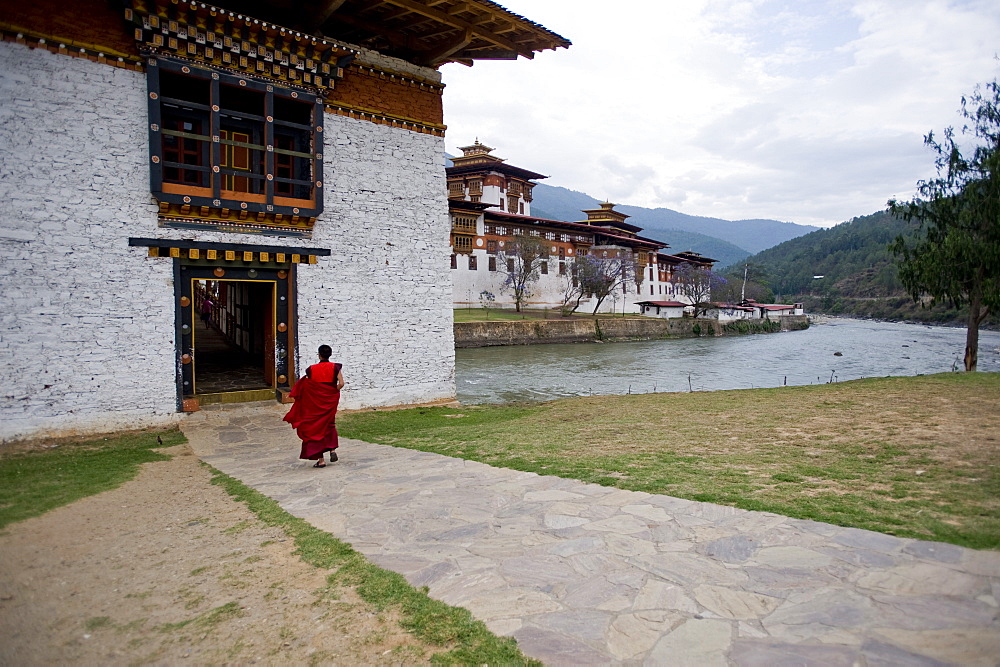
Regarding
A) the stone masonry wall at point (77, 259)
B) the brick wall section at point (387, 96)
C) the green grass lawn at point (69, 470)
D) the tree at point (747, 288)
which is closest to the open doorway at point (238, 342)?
the stone masonry wall at point (77, 259)

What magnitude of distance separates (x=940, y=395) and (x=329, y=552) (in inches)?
450

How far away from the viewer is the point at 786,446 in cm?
693

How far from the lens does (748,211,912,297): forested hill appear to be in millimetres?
100438

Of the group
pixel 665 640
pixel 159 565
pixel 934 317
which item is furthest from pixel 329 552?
pixel 934 317

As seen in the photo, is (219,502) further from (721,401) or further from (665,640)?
(721,401)

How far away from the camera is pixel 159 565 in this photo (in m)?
3.89

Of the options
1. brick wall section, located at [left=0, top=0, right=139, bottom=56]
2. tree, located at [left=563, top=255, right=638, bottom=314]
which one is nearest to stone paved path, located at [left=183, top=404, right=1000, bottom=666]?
brick wall section, located at [left=0, top=0, right=139, bottom=56]

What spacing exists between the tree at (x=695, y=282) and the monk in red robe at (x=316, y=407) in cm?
6637

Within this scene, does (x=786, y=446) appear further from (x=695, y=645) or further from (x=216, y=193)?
(x=216, y=193)

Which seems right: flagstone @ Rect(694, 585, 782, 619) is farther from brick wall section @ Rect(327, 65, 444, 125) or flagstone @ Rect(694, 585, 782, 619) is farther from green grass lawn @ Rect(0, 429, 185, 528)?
brick wall section @ Rect(327, 65, 444, 125)

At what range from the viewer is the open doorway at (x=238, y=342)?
36.3 feet

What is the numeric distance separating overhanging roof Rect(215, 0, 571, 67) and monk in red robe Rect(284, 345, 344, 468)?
22.9 feet

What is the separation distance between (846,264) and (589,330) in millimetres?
90387

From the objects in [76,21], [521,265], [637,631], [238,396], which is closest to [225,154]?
[76,21]
